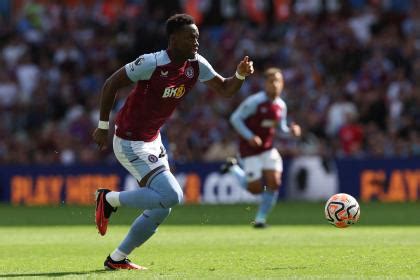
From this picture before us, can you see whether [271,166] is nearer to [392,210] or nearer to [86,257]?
[392,210]

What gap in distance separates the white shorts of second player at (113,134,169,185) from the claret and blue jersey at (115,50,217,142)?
0.06 m

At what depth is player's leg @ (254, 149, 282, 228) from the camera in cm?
1638

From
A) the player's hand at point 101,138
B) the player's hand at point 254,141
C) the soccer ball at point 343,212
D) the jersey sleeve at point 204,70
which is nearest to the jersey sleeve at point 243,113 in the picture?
the player's hand at point 254,141

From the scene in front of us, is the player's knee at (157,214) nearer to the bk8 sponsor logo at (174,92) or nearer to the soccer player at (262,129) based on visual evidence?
the bk8 sponsor logo at (174,92)

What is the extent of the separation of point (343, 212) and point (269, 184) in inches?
207

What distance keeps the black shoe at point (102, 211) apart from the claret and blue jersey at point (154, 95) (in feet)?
2.04

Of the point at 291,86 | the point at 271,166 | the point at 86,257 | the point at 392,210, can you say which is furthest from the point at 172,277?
the point at 291,86

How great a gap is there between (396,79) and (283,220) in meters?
6.36

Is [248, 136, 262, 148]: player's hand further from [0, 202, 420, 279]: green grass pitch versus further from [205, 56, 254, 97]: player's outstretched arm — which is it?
[205, 56, 254, 97]: player's outstretched arm

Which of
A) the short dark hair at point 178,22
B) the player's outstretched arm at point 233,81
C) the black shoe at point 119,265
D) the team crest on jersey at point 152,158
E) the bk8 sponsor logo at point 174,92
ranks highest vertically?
the short dark hair at point 178,22

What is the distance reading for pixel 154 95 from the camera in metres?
9.84

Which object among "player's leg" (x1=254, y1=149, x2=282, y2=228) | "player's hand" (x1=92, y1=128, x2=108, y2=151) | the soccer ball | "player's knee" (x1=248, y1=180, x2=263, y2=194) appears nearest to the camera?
"player's hand" (x1=92, y1=128, x2=108, y2=151)

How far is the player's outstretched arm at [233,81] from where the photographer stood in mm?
10016

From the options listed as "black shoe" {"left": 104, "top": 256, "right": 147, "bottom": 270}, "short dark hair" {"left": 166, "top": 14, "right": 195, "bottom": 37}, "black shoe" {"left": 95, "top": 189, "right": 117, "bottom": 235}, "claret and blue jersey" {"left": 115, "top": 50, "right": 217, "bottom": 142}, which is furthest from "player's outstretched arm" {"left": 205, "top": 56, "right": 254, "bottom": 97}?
"black shoe" {"left": 104, "top": 256, "right": 147, "bottom": 270}
